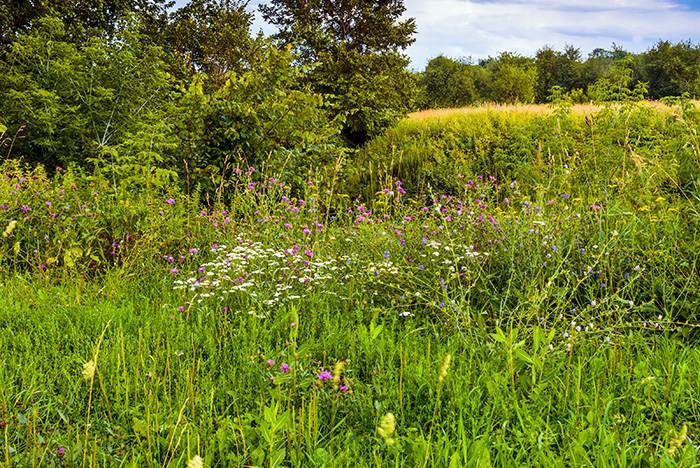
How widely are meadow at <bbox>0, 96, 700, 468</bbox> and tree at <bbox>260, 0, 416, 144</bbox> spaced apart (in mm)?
11006

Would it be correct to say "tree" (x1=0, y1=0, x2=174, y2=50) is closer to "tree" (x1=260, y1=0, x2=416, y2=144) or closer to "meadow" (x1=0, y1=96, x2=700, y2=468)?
"tree" (x1=260, y1=0, x2=416, y2=144)

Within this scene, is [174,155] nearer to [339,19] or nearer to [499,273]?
[499,273]

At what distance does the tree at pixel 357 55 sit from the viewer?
49.4 ft

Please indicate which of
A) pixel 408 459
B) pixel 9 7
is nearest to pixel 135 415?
pixel 408 459

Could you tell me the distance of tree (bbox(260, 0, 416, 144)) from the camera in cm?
1505

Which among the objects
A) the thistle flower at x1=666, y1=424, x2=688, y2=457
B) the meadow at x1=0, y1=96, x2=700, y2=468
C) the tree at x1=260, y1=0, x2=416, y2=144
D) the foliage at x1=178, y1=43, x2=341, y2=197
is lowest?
the meadow at x1=0, y1=96, x2=700, y2=468

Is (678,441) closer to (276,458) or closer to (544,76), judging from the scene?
(276,458)

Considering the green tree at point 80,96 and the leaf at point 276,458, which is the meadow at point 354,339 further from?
the green tree at point 80,96

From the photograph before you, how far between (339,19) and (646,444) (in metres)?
17.7

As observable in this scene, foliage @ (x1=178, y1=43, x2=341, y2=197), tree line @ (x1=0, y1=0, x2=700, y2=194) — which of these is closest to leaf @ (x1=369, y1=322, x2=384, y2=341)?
tree line @ (x1=0, y1=0, x2=700, y2=194)

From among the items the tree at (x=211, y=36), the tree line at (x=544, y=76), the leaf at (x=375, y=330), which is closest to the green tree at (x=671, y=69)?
the tree line at (x=544, y=76)

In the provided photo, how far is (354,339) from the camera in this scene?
2391mm

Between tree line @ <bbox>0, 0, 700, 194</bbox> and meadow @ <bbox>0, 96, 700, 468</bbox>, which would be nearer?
meadow @ <bbox>0, 96, 700, 468</bbox>

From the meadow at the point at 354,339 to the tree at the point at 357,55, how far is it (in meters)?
11.0
